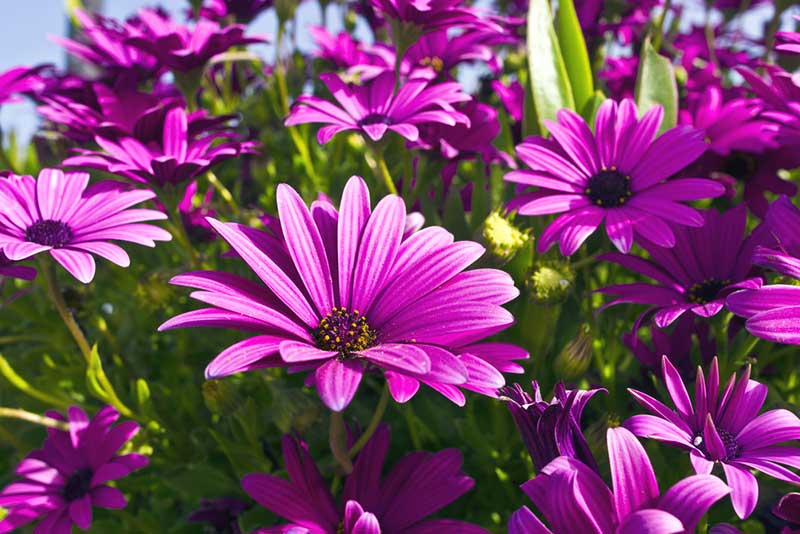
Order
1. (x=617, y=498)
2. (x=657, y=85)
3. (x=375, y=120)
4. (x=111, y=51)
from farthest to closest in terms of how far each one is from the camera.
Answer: (x=111, y=51), (x=657, y=85), (x=375, y=120), (x=617, y=498)

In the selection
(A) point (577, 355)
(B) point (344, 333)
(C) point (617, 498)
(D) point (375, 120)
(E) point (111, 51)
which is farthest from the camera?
(E) point (111, 51)

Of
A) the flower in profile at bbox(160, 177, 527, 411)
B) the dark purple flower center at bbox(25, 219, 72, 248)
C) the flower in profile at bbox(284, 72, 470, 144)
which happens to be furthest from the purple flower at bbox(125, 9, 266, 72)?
the flower in profile at bbox(160, 177, 527, 411)

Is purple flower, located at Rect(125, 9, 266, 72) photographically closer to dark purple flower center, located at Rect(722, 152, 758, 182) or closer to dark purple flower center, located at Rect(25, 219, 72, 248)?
dark purple flower center, located at Rect(25, 219, 72, 248)

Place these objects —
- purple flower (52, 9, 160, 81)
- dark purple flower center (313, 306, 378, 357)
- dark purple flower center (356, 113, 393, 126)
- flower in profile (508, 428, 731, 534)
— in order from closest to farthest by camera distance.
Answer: flower in profile (508, 428, 731, 534) → dark purple flower center (313, 306, 378, 357) → dark purple flower center (356, 113, 393, 126) → purple flower (52, 9, 160, 81)

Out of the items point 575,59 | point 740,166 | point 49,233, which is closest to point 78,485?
point 49,233

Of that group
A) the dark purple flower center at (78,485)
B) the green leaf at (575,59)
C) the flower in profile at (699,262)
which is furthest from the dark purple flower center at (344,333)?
the green leaf at (575,59)

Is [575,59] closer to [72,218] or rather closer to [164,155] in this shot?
[164,155]
